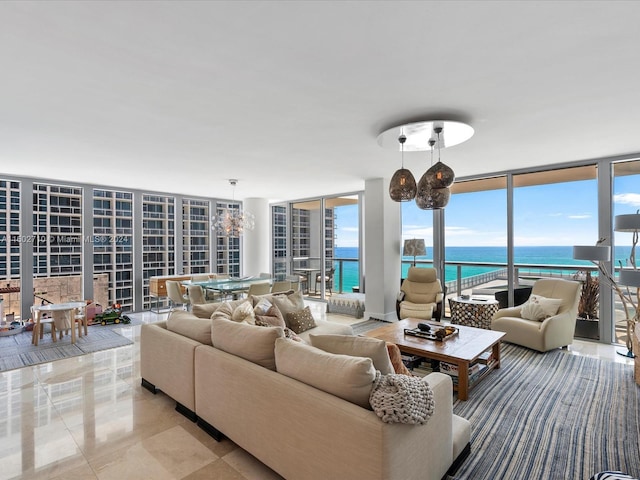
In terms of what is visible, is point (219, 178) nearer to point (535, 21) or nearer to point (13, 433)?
point (13, 433)

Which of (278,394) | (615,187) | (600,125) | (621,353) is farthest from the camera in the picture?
(615,187)

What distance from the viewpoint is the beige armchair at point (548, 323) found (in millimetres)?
4031

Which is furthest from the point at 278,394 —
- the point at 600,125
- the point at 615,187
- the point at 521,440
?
the point at 615,187

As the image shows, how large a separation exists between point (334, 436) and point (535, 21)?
228cm

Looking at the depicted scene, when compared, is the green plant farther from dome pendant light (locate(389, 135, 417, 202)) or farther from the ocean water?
dome pendant light (locate(389, 135, 417, 202))

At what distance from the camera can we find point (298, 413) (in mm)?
1724

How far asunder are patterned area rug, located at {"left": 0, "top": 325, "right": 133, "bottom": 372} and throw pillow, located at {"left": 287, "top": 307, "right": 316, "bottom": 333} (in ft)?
8.57

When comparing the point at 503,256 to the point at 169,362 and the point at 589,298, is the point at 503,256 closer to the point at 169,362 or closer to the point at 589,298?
the point at 589,298

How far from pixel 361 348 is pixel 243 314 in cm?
146

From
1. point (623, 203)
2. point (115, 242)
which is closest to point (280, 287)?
point (115, 242)

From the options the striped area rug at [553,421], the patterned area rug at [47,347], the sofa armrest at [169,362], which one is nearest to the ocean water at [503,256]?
the striped area rug at [553,421]

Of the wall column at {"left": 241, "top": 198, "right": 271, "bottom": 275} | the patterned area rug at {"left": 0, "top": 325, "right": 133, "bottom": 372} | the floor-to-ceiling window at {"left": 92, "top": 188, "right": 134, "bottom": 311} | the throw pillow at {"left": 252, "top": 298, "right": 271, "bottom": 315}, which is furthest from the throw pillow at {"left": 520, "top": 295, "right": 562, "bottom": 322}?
the floor-to-ceiling window at {"left": 92, "top": 188, "right": 134, "bottom": 311}

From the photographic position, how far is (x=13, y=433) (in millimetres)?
2412

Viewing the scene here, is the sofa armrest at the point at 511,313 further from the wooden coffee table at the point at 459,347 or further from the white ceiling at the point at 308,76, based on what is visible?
the white ceiling at the point at 308,76
